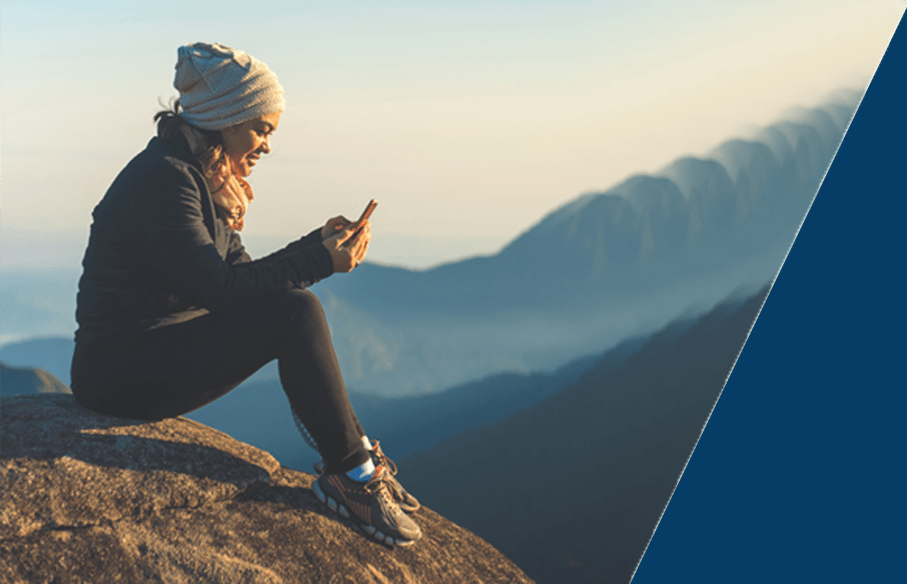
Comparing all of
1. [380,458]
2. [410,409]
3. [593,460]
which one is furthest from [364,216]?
[410,409]

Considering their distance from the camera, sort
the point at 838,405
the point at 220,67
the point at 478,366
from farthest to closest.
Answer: the point at 478,366 < the point at 838,405 < the point at 220,67

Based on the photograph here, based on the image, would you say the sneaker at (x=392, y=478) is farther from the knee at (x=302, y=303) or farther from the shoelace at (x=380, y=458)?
the knee at (x=302, y=303)

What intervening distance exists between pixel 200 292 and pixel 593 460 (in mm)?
3893

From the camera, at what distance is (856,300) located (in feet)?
11.8

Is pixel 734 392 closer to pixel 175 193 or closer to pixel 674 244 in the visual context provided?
pixel 674 244

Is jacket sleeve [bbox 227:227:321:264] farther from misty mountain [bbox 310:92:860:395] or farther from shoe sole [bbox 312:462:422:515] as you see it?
misty mountain [bbox 310:92:860:395]

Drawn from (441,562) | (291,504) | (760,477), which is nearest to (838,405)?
(760,477)

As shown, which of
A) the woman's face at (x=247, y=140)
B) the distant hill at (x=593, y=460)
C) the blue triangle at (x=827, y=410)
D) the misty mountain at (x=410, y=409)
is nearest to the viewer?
the woman's face at (x=247, y=140)

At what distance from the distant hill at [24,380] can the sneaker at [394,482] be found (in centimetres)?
427

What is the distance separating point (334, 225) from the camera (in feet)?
7.14

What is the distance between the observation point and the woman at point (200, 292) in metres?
1.86

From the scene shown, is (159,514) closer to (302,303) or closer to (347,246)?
(302,303)

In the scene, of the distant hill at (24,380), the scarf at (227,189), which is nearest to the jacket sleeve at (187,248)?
the scarf at (227,189)

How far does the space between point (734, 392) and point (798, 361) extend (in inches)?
14.1
